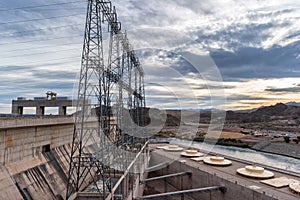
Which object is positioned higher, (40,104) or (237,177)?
(40,104)

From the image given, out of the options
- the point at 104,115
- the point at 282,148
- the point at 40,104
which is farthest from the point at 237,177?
the point at 282,148

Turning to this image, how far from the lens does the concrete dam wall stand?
38.2 ft

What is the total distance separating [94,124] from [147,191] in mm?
10120

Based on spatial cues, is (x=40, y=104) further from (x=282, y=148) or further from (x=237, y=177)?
(x=282, y=148)

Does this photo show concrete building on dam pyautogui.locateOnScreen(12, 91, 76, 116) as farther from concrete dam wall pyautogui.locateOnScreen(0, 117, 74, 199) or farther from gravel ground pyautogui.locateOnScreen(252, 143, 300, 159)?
gravel ground pyautogui.locateOnScreen(252, 143, 300, 159)

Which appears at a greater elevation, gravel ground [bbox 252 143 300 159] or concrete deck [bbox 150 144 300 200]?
concrete deck [bbox 150 144 300 200]

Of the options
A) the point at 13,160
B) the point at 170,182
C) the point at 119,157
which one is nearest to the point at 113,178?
the point at 119,157

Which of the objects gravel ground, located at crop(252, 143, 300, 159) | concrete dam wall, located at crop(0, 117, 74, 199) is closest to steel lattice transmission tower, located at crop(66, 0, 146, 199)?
concrete dam wall, located at crop(0, 117, 74, 199)

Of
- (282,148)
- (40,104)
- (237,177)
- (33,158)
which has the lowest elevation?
(282,148)

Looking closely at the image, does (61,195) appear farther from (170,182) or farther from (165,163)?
(165,163)

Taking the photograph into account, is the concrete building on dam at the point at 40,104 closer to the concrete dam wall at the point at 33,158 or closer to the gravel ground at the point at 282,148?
the concrete dam wall at the point at 33,158

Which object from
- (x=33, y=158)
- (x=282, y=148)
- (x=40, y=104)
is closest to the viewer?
(x=33, y=158)

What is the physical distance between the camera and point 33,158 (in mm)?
14383

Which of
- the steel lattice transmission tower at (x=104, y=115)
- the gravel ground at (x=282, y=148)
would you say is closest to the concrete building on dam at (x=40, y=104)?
the steel lattice transmission tower at (x=104, y=115)
